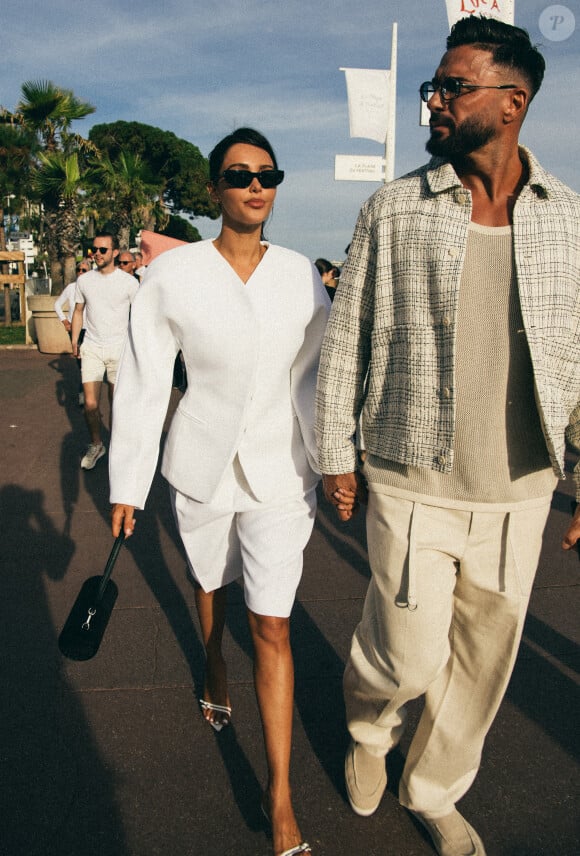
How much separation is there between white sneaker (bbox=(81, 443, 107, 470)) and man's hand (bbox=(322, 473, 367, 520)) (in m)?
5.46

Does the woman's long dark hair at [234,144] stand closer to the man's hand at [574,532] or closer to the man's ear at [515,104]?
the man's ear at [515,104]

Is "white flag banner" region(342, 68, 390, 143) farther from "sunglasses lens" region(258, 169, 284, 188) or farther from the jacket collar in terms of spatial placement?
the jacket collar

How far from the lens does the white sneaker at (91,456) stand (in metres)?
7.64

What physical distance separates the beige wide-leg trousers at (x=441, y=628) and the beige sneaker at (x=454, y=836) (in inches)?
1.3

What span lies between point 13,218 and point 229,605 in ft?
182

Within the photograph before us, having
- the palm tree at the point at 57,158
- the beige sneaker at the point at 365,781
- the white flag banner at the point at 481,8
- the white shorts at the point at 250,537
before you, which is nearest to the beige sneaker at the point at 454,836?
the beige sneaker at the point at 365,781

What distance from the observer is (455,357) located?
221 centimetres

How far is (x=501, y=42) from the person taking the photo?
7.28ft

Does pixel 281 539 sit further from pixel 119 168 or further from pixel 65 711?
pixel 119 168

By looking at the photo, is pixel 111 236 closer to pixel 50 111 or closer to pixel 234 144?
pixel 234 144

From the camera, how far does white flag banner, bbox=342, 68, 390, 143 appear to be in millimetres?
12211

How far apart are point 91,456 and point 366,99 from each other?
Answer: 25.4 ft

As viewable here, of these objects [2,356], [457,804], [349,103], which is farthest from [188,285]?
[2,356]

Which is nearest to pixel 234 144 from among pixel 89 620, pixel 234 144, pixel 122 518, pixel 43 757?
pixel 234 144
